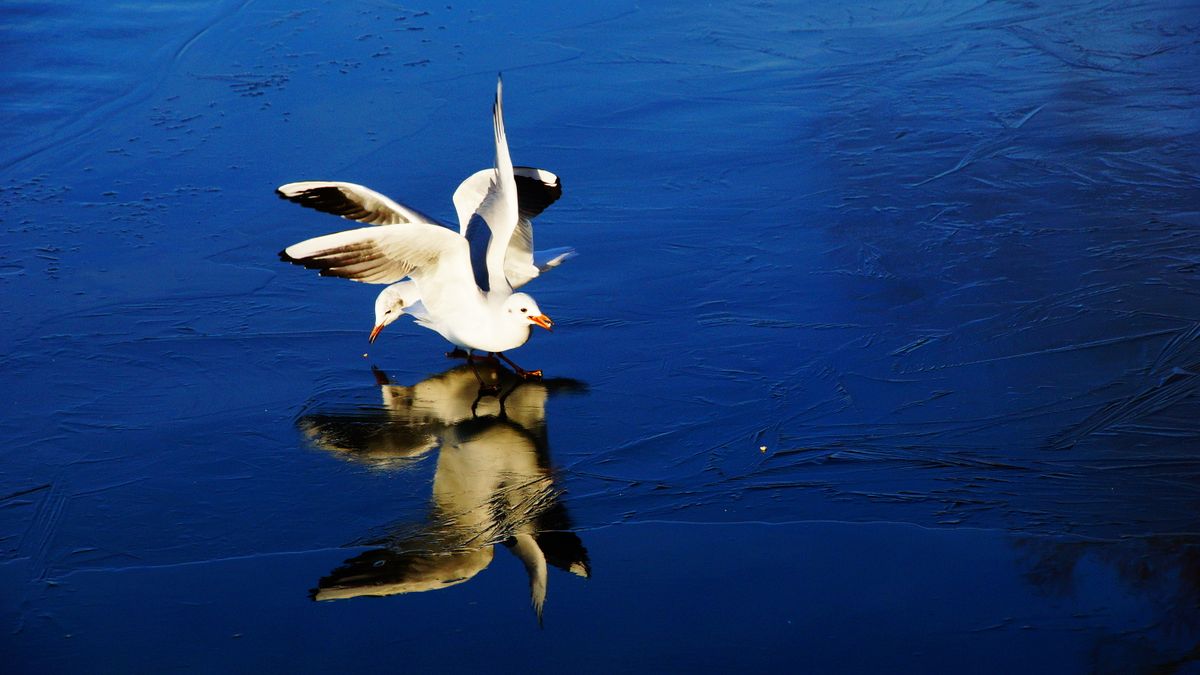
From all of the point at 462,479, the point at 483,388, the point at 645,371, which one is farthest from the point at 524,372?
the point at 462,479

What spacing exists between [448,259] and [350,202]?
67 cm

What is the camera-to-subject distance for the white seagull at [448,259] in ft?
19.2

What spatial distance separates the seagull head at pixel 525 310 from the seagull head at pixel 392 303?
0.58 meters

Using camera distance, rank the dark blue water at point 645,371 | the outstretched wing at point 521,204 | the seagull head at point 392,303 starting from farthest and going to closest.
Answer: the outstretched wing at point 521,204
the seagull head at point 392,303
the dark blue water at point 645,371

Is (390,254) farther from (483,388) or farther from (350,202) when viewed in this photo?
(483,388)

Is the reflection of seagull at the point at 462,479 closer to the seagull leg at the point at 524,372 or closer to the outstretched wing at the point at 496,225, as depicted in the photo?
the seagull leg at the point at 524,372

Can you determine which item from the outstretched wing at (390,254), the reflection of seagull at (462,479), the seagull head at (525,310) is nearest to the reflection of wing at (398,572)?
the reflection of seagull at (462,479)

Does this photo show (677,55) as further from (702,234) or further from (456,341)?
(456,341)

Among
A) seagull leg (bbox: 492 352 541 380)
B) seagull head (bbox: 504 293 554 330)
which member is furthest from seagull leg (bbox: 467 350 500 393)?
seagull head (bbox: 504 293 554 330)

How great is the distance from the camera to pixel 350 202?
6.42m

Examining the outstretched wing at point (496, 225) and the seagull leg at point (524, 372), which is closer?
the seagull leg at point (524, 372)

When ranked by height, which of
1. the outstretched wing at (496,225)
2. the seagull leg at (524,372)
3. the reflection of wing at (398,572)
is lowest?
the reflection of wing at (398,572)

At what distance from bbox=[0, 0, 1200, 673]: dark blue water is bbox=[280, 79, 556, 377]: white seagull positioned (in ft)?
0.93

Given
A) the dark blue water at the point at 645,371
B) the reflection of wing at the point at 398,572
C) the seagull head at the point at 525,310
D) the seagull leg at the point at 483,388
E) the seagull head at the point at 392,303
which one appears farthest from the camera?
the seagull head at the point at 392,303
